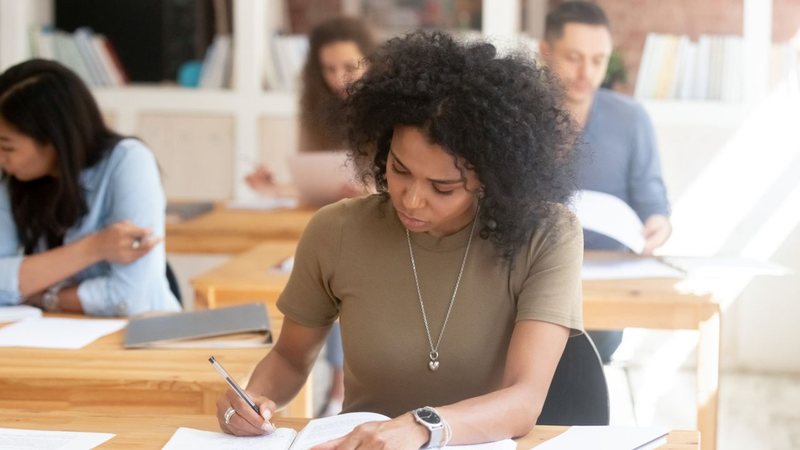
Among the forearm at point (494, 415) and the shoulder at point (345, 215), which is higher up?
the shoulder at point (345, 215)

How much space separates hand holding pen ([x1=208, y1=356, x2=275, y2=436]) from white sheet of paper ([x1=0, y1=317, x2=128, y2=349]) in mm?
723

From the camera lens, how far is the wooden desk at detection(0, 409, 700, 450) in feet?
5.50

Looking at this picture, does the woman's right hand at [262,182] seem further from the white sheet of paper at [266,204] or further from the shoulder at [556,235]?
the shoulder at [556,235]

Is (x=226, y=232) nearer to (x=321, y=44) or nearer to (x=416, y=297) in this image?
(x=321, y=44)

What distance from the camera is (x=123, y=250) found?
262 centimetres

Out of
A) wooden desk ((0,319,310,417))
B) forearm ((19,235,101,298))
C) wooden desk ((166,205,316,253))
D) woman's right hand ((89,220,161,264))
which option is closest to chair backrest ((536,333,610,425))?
wooden desk ((0,319,310,417))

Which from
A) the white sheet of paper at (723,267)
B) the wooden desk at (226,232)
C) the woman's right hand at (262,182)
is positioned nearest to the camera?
the white sheet of paper at (723,267)

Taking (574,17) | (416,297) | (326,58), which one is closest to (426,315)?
(416,297)

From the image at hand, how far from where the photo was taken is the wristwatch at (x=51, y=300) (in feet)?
8.85

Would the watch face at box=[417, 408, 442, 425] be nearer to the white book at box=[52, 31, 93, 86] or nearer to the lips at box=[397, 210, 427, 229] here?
the lips at box=[397, 210, 427, 229]

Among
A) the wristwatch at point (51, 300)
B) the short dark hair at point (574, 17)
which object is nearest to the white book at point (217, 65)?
the short dark hair at point (574, 17)

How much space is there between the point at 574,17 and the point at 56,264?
173 centimetres

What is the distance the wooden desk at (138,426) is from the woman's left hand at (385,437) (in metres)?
0.19

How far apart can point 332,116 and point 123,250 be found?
0.88 metres
